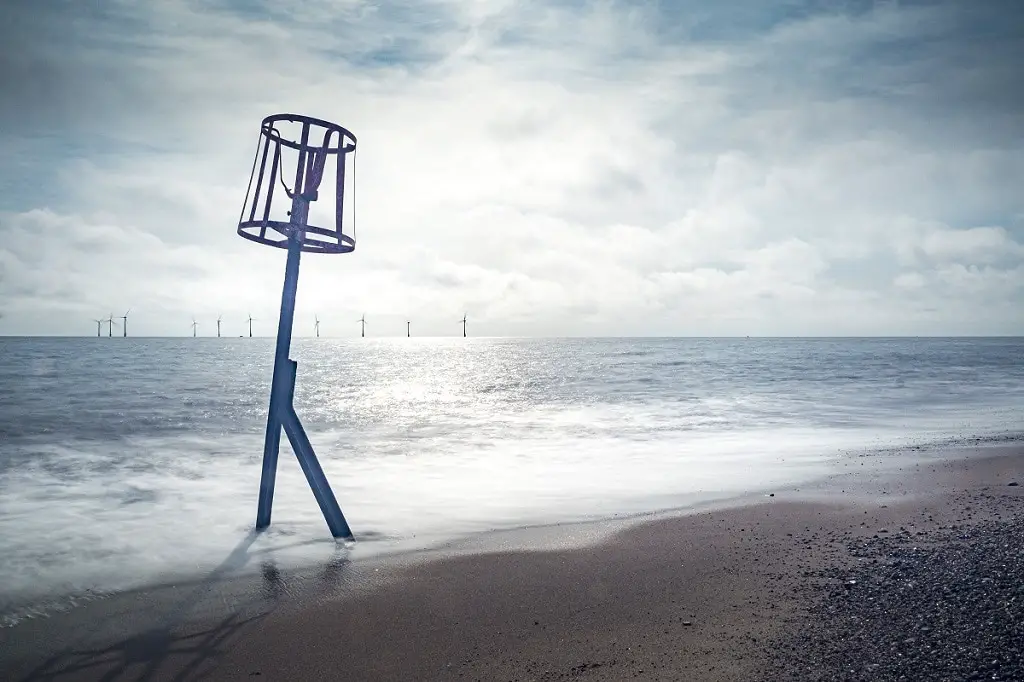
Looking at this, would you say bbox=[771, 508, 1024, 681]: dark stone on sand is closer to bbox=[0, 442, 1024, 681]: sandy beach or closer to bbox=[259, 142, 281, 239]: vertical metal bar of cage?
bbox=[0, 442, 1024, 681]: sandy beach

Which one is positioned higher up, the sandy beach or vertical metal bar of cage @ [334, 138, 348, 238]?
vertical metal bar of cage @ [334, 138, 348, 238]

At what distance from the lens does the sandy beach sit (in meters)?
3.81

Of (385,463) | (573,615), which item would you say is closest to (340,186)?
(573,615)

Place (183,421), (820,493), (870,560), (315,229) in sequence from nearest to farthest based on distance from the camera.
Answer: (870,560), (315,229), (820,493), (183,421)

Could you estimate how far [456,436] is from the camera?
17.2 meters

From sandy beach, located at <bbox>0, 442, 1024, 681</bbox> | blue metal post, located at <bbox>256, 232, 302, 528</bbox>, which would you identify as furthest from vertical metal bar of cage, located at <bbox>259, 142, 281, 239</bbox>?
sandy beach, located at <bbox>0, 442, 1024, 681</bbox>

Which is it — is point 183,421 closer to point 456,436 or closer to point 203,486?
point 456,436

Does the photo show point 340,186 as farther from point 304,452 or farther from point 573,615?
point 573,615

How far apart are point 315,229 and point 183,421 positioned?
1697 centimetres

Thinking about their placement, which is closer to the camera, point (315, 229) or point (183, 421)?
point (315, 229)

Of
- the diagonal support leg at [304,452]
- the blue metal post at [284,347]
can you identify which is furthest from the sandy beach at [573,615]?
the blue metal post at [284,347]

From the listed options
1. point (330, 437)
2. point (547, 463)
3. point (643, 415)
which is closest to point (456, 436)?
point (330, 437)

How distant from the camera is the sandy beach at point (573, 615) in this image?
3811 millimetres

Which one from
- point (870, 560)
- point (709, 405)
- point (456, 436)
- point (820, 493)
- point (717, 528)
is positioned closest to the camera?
point (870, 560)
